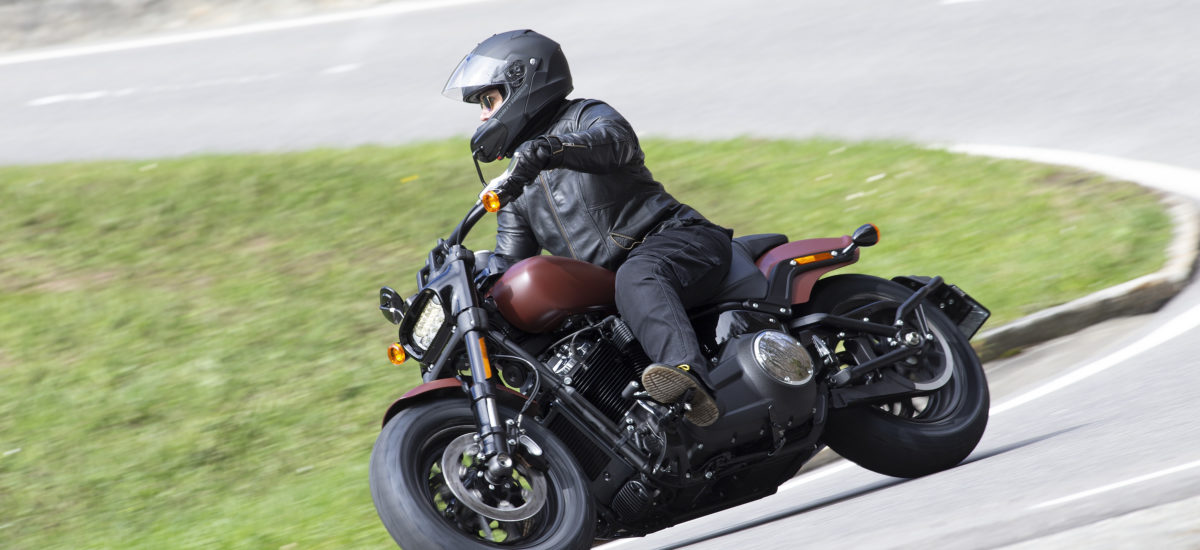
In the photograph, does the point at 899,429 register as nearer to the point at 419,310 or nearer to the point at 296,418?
the point at 419,310

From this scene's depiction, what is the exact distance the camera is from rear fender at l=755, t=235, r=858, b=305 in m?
5.40

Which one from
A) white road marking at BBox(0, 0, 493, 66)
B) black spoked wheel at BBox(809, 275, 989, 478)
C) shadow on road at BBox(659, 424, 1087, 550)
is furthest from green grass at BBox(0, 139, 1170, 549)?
white road marking at BBox(0, 0, 493, 66)

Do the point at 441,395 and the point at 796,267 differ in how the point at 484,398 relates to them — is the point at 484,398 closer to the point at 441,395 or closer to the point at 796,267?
the point at 441,395

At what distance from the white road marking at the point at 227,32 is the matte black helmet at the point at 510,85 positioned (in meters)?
11.4

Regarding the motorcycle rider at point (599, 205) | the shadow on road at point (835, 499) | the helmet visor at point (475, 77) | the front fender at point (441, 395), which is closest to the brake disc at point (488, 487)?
the front fender at point (441, 395)

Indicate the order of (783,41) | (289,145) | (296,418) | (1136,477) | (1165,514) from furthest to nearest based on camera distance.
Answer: (783,41), (289,145), (296,418), (1136,477), (1165,514)

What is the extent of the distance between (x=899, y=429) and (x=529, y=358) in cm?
163

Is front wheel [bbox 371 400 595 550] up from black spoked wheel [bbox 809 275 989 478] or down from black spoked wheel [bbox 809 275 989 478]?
up

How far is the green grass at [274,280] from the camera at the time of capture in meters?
6.96

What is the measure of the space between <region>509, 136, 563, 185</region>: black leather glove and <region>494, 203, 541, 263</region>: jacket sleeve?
0.86 meters

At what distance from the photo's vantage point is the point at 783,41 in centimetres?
1401

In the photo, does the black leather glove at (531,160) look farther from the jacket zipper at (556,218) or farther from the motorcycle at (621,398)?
the jacket zipper at (556,218)

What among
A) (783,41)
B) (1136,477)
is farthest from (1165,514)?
(783,41)

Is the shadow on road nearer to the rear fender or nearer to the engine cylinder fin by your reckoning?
the rear fender
